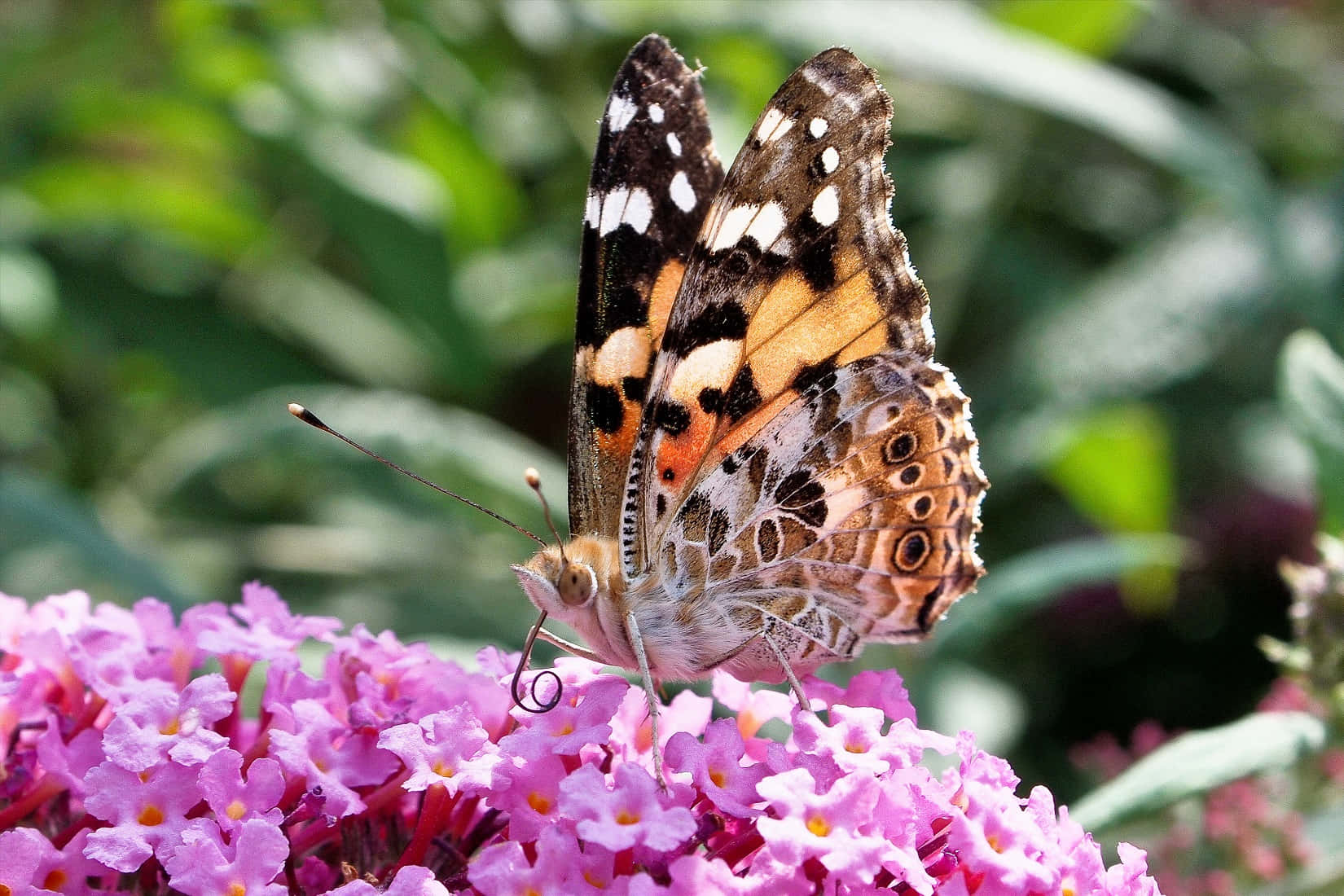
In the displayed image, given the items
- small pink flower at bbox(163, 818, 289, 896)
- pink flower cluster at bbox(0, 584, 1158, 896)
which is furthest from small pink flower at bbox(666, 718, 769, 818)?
small pink flower at bbox(163, 818, 289, 896)

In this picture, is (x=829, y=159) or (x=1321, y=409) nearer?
(x=829, y=159)

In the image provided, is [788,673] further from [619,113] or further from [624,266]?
[619,113]

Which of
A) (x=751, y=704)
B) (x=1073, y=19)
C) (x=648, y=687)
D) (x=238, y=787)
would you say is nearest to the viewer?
(x=238, y=787)

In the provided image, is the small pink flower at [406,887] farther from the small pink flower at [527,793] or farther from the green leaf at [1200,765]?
the green leaf at [1200,765]

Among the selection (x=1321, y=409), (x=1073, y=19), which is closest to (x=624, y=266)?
(x=1321, y=409)

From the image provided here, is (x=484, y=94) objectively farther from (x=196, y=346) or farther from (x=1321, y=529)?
(x=1321, y=529)

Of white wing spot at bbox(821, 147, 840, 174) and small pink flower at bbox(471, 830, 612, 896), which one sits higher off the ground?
white wing spot at bbox(821, 147, 840, 174)

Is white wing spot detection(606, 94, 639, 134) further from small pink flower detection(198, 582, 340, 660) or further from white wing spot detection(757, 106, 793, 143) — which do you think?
small pink flower detection(198, 582, 340, 660)
